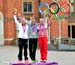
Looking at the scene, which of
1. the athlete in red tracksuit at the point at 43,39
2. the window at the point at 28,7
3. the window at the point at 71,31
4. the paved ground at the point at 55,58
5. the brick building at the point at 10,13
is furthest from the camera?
the window at the point at 71,31

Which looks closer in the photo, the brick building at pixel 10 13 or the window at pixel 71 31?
the brick building at pixel 10 13

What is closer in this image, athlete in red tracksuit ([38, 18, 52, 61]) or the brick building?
athlete in red tracksuit ([38, 18, 52, 61])

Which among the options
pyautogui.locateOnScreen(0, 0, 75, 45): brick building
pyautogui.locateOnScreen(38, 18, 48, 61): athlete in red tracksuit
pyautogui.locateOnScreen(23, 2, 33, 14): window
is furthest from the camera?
pyautogui.locateOnScreen(23, 2, 33, 14): window

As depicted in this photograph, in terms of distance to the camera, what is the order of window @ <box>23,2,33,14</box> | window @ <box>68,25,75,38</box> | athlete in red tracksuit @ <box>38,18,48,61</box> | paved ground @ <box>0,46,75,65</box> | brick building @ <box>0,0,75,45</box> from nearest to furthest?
athlete in red tracksuit @ <box>38,18,48,61</box> < paved ground @ <box>0,46,75,65</box> < brick building @ <box>0,0,75,45</box> < window @ <box>23,2,33,14</box> < window @ <box>68,25,75,38</box>

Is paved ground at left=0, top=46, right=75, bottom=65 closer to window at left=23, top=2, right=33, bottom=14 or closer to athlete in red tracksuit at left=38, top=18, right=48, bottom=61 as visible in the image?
athlete in red tracksuit at left=38, top=18, right=48, bottom=61

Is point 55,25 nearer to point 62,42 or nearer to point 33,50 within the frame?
point 62,42

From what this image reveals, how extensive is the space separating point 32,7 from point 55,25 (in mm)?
3353

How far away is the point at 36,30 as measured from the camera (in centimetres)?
1673

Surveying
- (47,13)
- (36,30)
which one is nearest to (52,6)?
(47,13)

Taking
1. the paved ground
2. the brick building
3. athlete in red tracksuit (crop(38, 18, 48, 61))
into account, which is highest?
the brick building

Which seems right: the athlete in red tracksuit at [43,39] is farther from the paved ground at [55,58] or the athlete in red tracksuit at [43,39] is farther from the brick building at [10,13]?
the brick building at [10,13]

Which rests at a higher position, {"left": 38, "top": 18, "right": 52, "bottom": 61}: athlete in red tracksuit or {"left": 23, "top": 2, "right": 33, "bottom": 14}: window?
{"left": 23, "top": 2, "right": 33, "bottom": 14}: window

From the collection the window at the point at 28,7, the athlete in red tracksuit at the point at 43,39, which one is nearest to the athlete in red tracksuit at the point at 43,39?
the athlete in red tracksuit at the point at 43,39

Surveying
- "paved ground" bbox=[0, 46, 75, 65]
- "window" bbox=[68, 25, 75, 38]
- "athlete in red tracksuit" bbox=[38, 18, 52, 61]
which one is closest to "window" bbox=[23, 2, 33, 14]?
"window" bbox=[68, 25, 75, 38]
